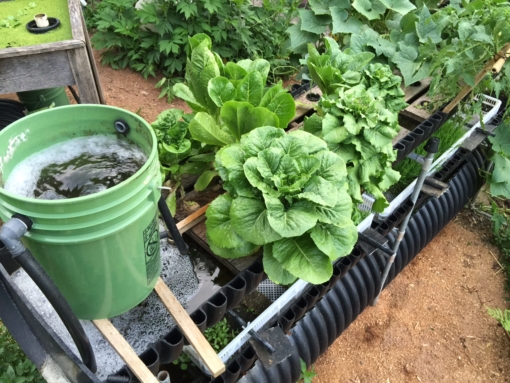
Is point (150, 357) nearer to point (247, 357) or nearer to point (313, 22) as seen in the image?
point (247, 357)

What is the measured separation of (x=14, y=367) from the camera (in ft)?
5.71

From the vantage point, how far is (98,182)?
1.10 m

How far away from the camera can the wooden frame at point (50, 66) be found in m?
2.33

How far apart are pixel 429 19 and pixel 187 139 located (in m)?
1.73

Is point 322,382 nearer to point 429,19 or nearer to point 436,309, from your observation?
point 436,309

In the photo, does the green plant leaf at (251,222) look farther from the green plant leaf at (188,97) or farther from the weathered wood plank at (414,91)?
the weathered wood plank at (414,91)

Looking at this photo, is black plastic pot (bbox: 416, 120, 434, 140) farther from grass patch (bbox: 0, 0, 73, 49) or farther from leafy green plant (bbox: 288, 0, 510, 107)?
grass patch (bbox: 0, 0, 73, 49)

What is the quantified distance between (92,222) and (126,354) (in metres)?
0.49

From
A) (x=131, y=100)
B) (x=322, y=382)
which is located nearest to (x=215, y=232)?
(x=322, y=382)

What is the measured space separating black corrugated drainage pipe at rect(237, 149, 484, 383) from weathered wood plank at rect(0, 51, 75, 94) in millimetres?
2074

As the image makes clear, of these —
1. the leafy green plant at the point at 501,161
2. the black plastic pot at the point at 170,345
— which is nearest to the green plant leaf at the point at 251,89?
the black plastic pot at the point at 170,345

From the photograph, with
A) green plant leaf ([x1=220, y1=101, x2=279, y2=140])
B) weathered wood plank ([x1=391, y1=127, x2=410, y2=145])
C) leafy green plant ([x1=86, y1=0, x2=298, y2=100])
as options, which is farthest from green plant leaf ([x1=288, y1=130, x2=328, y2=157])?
leafy green plant ([x1=86, y1=0, x2=298, y2=100])

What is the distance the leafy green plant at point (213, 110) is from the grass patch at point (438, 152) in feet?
4.28

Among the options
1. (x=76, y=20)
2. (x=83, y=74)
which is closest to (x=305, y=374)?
(x=83, y=74)
